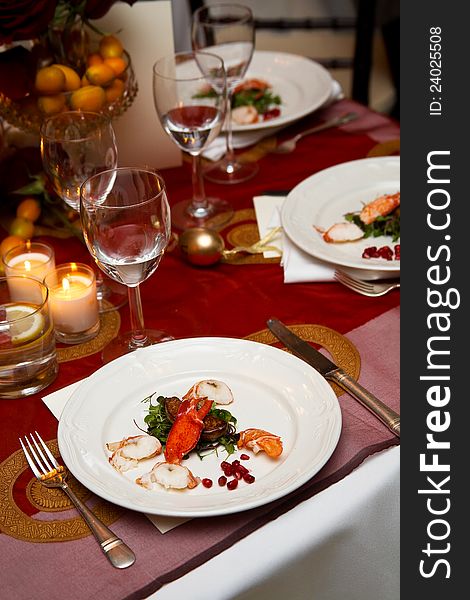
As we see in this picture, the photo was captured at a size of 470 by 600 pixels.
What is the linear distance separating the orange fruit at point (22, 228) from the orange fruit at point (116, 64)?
0.30 metres

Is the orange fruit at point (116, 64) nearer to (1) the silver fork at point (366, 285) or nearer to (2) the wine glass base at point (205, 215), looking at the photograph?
(2) the wine glass base at point (205, 215)

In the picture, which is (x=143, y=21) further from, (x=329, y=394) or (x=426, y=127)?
(x=329, y=394)

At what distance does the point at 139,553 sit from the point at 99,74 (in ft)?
2.76

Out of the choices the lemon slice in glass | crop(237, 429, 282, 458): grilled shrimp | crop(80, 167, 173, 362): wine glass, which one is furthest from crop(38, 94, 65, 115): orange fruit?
crop(237, 429, 282, 458): grilled shrimp

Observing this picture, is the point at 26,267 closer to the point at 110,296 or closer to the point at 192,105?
the point at 110,296

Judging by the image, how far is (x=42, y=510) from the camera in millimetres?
923

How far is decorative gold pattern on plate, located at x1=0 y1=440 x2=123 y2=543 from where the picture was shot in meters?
0.89

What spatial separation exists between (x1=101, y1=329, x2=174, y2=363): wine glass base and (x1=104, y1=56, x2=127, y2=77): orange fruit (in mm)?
477

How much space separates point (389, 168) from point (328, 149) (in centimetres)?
20

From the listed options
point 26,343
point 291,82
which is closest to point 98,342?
point 26,343

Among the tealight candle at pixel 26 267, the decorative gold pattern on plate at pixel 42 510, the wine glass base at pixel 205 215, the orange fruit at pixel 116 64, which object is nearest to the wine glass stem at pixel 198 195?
the wine glass base at pixel 205 215

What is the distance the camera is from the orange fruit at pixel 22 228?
1.44 metres

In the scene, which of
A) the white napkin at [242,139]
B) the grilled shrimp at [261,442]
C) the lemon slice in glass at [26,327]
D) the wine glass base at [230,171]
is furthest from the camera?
the white napkin at [242,139]

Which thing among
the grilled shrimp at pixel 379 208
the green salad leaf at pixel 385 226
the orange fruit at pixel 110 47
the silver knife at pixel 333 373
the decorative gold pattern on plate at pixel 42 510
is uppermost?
the orange fruit at pixel 110 47
